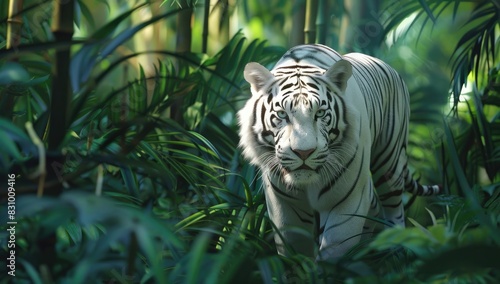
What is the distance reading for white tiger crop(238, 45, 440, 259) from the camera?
3576 mm

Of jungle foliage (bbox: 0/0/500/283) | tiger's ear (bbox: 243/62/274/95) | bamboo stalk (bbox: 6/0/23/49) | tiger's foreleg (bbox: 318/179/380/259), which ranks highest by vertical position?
bamboo stalk (bbox: 6/0/23/49)

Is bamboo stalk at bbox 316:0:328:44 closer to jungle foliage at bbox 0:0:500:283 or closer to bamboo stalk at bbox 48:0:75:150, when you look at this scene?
jungle foliage at bbox 0:0:500:283

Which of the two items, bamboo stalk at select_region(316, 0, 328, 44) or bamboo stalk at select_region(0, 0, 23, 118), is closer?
bamboo stalk at select_region(0, 0, 23, 118)

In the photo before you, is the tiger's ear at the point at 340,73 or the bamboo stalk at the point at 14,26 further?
the tiger's ear at the point at 340,73

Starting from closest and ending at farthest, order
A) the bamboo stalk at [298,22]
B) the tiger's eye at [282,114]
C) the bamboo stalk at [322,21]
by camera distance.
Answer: the tiger's eye at [282,114]
the bamboo stalk at [322,21]
the bamboo stalk at [298,22]

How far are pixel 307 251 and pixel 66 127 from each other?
5.94 ft

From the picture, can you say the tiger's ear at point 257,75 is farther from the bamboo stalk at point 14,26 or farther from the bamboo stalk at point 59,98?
the bamboo stalk at point 59,98

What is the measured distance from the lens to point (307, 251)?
3.97 meters

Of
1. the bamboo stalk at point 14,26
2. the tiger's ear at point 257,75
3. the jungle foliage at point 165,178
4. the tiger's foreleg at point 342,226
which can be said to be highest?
the bamboo stalk at point 14,26

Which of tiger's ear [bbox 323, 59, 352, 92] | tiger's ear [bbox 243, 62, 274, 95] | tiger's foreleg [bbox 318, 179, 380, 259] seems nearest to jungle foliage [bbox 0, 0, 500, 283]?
tiger's ear [bbox 243, 62, 274, 95]

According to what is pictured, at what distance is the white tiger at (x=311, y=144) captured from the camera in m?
3.58

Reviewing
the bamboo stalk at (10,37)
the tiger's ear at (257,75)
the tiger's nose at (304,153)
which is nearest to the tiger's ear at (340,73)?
the tiger's ear at (257,75)

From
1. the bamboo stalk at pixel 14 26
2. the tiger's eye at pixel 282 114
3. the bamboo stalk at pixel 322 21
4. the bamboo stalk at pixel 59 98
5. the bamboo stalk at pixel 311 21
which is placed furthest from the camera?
the bamboo stalk at pixel 322 21

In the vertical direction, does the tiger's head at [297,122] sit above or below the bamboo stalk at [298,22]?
below
